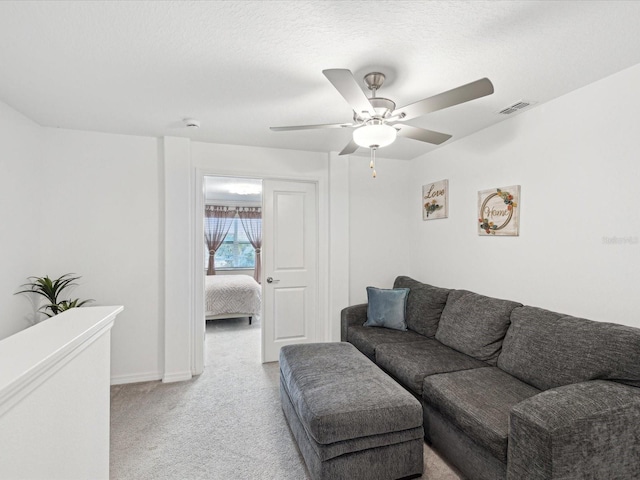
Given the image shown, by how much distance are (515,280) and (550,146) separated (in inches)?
43.5

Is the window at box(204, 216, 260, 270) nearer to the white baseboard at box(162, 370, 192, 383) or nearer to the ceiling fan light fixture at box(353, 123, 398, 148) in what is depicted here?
the white baseboard at box(162, 370, 192, 383)

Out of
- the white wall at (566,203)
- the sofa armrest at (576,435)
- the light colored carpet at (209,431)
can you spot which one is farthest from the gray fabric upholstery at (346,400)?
the white wall at (566,203)

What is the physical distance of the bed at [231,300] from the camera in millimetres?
5141

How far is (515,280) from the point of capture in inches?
108

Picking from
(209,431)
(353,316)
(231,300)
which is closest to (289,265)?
(353,316)

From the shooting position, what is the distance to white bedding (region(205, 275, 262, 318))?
16.9ft

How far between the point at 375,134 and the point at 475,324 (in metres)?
1.77

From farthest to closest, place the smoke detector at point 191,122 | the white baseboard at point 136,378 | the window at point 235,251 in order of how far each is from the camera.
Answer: the window at point 235,251 < the white baseboard at point 136,378 < the smoke detector at point 191,122

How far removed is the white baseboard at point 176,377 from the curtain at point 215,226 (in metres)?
4.65

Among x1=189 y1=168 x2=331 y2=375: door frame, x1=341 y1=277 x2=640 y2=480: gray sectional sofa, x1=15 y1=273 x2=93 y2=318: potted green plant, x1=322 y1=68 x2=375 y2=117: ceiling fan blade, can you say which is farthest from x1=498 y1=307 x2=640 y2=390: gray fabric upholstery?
x1=15 y1=273 x2=93 y2=318: potted green plant

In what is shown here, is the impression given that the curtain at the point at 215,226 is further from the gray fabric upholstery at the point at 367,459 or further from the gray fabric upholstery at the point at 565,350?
the gray fabric upholstery at the point at 565,350

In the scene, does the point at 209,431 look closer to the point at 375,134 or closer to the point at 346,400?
the point at 346,400

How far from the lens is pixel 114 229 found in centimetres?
325

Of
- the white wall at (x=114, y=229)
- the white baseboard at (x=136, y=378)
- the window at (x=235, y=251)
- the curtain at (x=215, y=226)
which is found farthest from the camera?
the window at (x=235, y=251)
